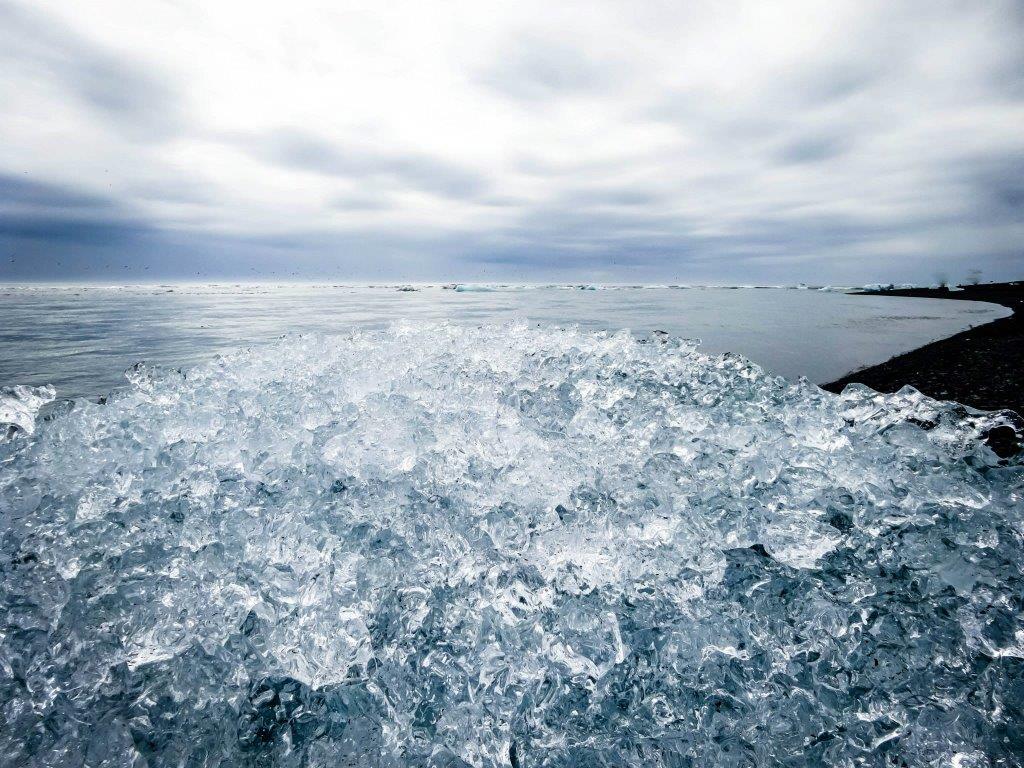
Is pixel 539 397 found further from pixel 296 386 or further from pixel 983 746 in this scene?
pixel 983 746

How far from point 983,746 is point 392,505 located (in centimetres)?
269

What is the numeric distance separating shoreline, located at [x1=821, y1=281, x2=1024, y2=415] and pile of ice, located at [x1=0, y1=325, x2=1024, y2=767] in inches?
205

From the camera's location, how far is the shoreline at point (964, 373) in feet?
24.6

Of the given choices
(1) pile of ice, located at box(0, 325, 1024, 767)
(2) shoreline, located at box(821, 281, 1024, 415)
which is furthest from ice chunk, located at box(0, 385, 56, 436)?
(2) shoreline, located at box(821, 281, 1024, 415)

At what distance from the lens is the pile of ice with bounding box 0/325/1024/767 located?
1.96m

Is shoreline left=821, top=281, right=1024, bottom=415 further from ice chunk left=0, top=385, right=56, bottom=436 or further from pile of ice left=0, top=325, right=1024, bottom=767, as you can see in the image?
ice chunk left=0, top=385, right=56, bottom=436

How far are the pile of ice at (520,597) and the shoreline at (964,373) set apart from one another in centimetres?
522

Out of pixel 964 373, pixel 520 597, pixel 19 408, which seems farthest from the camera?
pixel 964 373

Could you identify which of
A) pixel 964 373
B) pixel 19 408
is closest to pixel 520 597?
pixel 19 408

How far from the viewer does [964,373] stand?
9.24m

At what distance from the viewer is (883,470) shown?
8.63ft

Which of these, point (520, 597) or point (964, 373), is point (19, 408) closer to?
point (520, 597)

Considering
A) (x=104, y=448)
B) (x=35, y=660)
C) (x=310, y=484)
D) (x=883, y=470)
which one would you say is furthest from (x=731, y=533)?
(x=104, y=448)

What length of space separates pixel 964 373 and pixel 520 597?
37.3 ft
